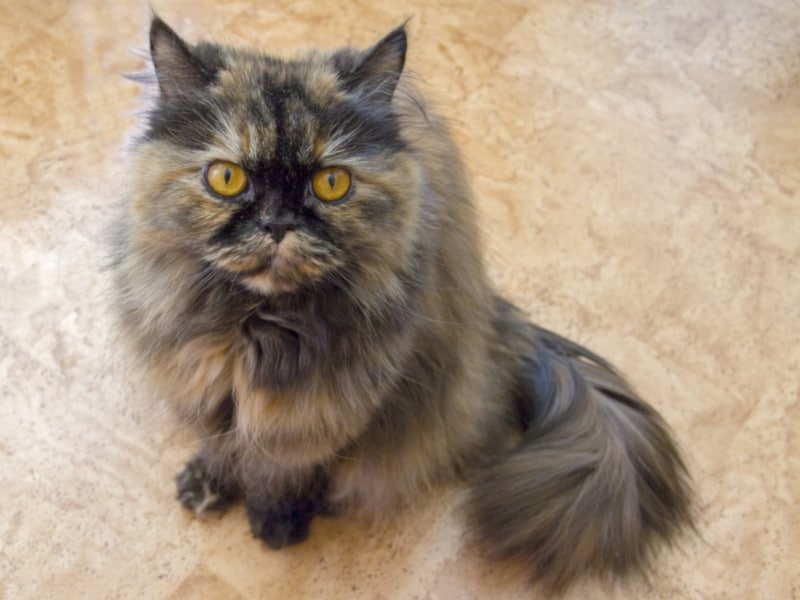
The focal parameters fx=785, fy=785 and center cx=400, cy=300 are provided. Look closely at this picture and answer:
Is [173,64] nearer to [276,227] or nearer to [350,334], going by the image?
[276,227]

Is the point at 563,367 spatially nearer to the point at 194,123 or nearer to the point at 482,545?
the point at 482,545

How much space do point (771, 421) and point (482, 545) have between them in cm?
66

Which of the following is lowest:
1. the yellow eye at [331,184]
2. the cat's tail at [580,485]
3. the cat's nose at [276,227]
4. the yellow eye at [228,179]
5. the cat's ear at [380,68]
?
the cat's tail at [580,485]

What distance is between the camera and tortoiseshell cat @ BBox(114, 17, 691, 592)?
946mm

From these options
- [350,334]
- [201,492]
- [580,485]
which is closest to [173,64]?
[350,334]

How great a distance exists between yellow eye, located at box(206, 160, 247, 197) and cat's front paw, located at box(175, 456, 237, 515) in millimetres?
658

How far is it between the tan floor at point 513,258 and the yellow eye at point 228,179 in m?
0.45

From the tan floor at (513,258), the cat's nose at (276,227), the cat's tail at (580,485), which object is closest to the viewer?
the cat's nose at (276,227)

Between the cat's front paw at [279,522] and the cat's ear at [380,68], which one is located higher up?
the cat's ear at [380,68]

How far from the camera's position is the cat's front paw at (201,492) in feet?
4.62

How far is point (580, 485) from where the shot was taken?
4.22ft

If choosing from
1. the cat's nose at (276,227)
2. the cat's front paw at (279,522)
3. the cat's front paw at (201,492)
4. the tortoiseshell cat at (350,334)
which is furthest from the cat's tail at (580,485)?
the cat's nose at (276,227)

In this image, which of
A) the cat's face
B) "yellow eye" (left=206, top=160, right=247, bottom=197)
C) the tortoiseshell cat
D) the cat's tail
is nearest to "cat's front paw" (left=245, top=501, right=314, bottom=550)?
the tortoiseshell cat

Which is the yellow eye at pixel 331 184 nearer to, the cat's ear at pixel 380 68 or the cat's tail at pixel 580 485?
the cat's ear at pixel 380 68
